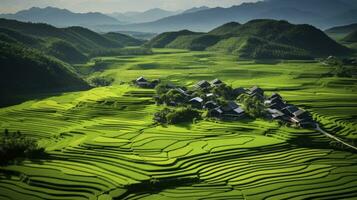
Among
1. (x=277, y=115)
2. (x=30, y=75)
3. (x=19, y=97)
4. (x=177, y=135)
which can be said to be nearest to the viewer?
(x=177, y=135)

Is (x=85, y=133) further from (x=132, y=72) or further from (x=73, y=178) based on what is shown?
(x=132, y=72)

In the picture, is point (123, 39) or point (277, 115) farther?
point (123, 39)

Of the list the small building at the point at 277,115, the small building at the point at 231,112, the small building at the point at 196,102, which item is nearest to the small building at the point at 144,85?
the small building at the point at 196,102

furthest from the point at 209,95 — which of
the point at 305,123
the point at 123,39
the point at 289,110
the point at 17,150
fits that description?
the point at 123,39

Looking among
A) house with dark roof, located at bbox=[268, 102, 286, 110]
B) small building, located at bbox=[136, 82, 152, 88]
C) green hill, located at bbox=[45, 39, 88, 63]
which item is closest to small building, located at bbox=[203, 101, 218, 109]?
house with dark roof, located at bbox=[268, 102, 286, 110]

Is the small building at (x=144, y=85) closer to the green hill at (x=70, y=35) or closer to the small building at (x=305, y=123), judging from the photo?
the small building at (x=305, y=123)

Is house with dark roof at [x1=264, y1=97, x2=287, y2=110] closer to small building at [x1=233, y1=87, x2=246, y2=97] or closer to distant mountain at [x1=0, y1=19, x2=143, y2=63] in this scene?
small building at [x1=233, y1=87, x2=246, y2=97]

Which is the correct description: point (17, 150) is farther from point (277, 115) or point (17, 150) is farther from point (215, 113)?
point (277, 115)
